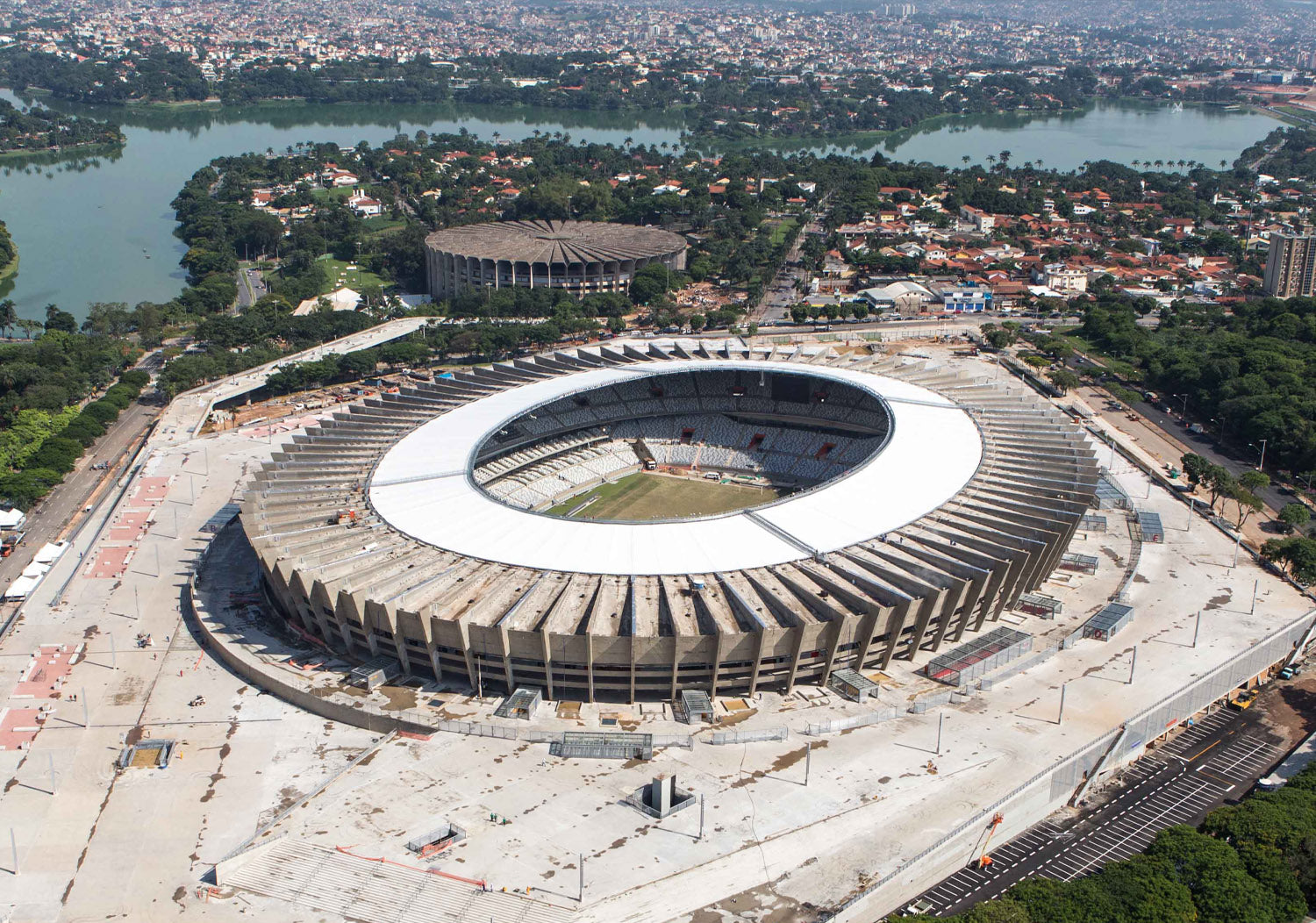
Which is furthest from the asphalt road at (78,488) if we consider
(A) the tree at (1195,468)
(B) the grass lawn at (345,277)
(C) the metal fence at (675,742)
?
(A) the tree at (1195,468)

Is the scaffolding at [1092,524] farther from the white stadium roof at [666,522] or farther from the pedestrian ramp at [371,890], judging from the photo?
the pedestrian ramp at [371,890]

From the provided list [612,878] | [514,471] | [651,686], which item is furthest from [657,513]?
[612,878]

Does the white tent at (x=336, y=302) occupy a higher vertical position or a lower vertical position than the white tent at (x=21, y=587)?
higher

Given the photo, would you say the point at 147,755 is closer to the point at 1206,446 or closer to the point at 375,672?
the point at 375,672

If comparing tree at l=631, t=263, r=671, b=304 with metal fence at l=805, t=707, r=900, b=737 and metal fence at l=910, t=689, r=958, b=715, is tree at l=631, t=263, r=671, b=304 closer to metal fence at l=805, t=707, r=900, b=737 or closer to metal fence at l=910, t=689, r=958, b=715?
metal fence at l=910, t=689, r=958, b=715

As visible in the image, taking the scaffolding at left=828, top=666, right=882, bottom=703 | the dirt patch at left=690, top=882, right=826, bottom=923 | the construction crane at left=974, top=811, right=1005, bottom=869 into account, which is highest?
the scaffolding at left=828, top=666, right=882, bottom=703

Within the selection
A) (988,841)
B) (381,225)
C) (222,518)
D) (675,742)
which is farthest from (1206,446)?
(381,225)

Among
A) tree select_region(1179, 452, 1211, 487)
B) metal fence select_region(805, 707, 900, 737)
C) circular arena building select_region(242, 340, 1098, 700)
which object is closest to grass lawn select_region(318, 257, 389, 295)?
circular arena building select_region(242, 340, 1098, 700)

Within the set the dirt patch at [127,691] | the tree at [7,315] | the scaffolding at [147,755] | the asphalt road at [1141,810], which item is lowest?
the asphalt road at [1141,810]
